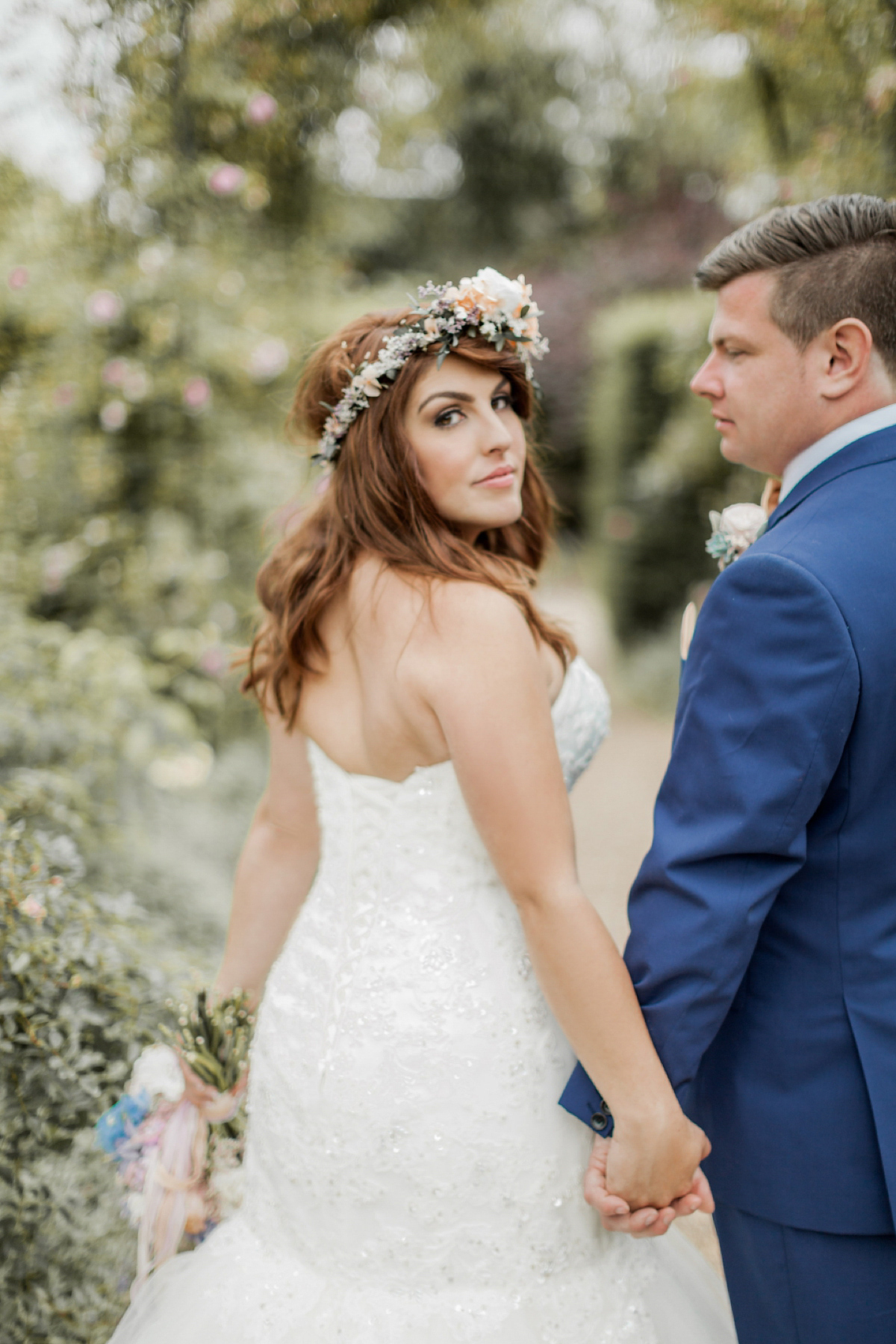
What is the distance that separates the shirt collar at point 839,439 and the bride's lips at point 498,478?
1.60ft

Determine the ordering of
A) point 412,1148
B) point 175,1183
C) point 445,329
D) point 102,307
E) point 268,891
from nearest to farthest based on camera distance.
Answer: point 412,1148 < point 445,329 < point 175,1183 < point 268,891 < point 102,307

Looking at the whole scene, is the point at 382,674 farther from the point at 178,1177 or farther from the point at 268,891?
the point at 178,1177

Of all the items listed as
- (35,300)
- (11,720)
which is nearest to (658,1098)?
(11,720)

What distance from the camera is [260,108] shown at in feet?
16.2

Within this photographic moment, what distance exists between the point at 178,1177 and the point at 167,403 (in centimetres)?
425

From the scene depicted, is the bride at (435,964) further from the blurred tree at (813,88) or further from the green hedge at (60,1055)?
the blurred tree at (813,88)

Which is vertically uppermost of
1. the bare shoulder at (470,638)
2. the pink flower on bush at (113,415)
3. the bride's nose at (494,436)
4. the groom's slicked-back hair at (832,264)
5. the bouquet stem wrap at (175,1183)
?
the pink flower on bush at (113,415)

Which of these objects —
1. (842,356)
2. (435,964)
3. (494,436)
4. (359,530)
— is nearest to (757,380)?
(842,356)

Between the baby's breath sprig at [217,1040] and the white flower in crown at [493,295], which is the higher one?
the white flower in crown at [493,295]

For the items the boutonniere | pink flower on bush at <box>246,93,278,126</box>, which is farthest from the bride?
pink flower on bush at <box>246,93,278,126</box>

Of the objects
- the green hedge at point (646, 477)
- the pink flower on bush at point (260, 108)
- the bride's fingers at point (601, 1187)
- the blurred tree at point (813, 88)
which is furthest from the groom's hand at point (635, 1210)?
the green hedge at point (646, 477)

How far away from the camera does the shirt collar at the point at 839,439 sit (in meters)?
1.50

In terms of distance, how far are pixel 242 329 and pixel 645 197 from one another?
13.2 metres

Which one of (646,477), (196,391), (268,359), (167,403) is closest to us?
(196,391)
